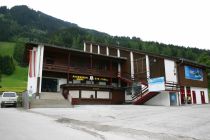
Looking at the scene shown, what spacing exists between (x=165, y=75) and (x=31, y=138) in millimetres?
27233

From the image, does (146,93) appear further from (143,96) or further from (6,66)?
(6,66)

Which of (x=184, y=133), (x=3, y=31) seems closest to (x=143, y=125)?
(x=184, y=133)

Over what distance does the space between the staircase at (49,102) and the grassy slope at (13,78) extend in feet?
127

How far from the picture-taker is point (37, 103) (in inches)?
1132

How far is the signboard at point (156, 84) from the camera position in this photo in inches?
1249

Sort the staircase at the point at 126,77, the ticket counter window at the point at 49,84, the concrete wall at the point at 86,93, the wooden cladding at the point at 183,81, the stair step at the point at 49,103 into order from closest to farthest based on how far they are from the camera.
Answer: the stair step at the point at 49,103
the concrete wall at the point at 86,93
the ticket counter window at the point at 49,84
the wooden cladding at the point at 183,81
the staircase at the point at 126,77

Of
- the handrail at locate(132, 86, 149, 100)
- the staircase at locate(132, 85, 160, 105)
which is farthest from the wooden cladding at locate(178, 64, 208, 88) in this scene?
the handrail at locate(132, 86, 149, 100)

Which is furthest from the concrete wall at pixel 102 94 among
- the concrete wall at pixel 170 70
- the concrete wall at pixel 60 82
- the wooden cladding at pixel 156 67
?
the concrete wall at pixel 170 70

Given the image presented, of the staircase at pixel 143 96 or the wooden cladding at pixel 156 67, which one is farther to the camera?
the wooden cladding at pixel 156 67

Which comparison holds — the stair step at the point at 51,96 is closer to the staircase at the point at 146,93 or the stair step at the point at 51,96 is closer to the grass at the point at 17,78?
the staircase at the point at 146,93

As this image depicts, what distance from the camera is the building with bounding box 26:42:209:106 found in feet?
112

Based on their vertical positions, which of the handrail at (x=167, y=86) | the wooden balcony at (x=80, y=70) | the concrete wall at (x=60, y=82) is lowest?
the handrail at (x=167, y=86)

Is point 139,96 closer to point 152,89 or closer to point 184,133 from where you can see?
point 152,89

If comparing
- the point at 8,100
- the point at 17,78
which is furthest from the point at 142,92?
the point at 17,78
